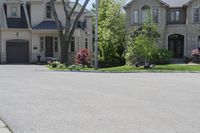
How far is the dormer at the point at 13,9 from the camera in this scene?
191 ft

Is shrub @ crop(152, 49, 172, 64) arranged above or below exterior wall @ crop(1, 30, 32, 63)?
below

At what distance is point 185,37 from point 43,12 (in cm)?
1735

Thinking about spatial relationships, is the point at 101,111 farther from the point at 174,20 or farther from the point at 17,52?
the point at 17,52

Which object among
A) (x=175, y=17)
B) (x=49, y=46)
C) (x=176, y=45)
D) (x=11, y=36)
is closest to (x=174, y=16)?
(x=175, y=17)

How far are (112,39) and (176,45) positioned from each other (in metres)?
7.68

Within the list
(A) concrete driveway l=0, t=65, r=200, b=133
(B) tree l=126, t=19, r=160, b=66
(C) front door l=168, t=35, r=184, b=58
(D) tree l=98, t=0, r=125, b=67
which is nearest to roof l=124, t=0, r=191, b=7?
(C) front door l=168, t=35, r=184, b=58

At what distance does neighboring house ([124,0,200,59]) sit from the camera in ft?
173

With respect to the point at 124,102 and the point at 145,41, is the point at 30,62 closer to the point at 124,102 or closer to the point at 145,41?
the point at 145,41

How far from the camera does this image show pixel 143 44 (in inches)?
1658

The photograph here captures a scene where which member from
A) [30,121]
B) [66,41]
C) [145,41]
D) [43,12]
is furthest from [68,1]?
[30,121]

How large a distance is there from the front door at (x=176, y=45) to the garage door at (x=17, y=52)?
17.3 metres

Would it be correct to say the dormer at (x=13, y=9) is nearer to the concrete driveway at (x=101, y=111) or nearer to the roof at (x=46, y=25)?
the roof at (x=46, y=25)

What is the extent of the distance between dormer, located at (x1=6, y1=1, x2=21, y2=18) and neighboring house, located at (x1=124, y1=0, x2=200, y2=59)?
43.8ft

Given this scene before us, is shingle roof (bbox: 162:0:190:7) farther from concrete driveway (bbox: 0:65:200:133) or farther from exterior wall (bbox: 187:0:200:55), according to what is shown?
concrete driveway (bbox: 0:65:200:133)
